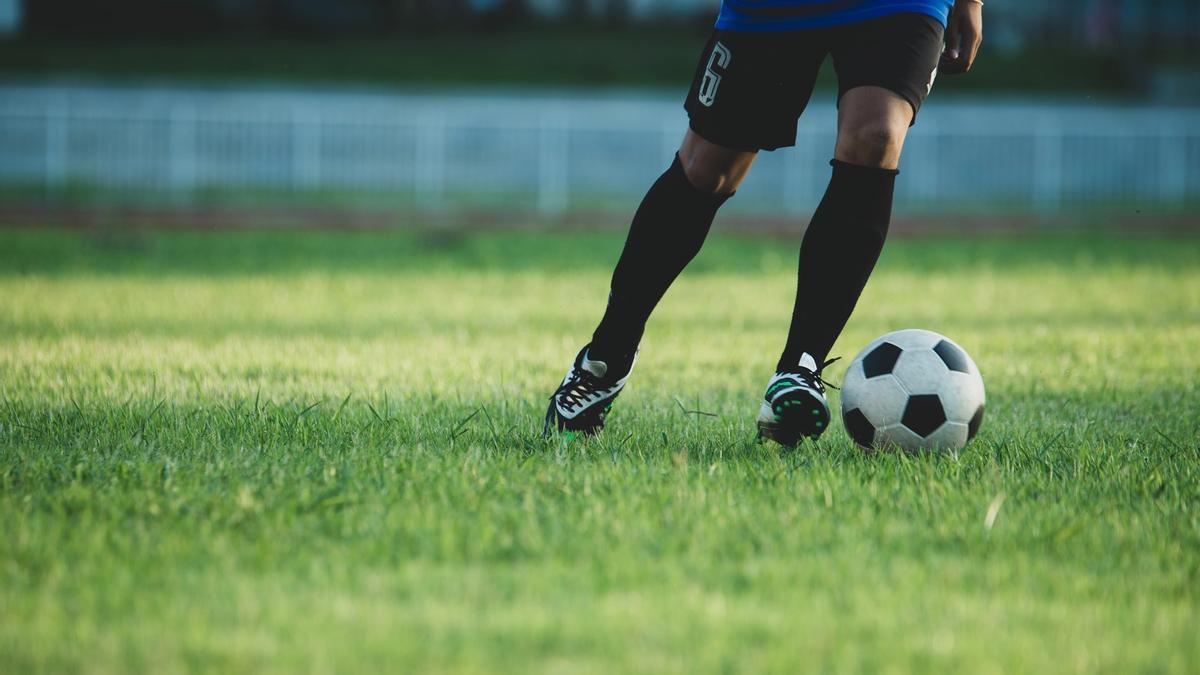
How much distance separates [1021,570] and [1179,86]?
23607 mm

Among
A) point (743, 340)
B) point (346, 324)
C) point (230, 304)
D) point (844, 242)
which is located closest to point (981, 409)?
point (844, 242)

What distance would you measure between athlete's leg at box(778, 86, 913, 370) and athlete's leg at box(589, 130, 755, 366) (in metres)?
0.33

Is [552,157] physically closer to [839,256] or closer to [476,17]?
[476,17]

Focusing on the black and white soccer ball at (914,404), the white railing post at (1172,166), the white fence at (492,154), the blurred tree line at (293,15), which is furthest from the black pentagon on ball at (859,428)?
the blurred tree line at (293,15)

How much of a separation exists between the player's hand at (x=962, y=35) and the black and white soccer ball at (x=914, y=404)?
85 cm

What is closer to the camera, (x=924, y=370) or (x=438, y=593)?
(x=438, y=593)

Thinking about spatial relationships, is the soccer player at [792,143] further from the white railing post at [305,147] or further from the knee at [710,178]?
the white railing post at [305,147]

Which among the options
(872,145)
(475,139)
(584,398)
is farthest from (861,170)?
(475,139)

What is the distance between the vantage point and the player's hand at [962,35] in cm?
358

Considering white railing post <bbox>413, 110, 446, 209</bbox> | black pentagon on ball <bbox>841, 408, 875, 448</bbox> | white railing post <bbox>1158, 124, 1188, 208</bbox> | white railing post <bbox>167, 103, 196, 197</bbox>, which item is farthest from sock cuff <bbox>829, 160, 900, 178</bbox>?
white railing post <bbox>1158, 124, 1188, 208</bbox>

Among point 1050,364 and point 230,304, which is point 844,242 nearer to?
point 1050,364

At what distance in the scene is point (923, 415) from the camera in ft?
11.1

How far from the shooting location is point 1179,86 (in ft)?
76.2

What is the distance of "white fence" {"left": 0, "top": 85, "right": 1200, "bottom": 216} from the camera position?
1723cm
